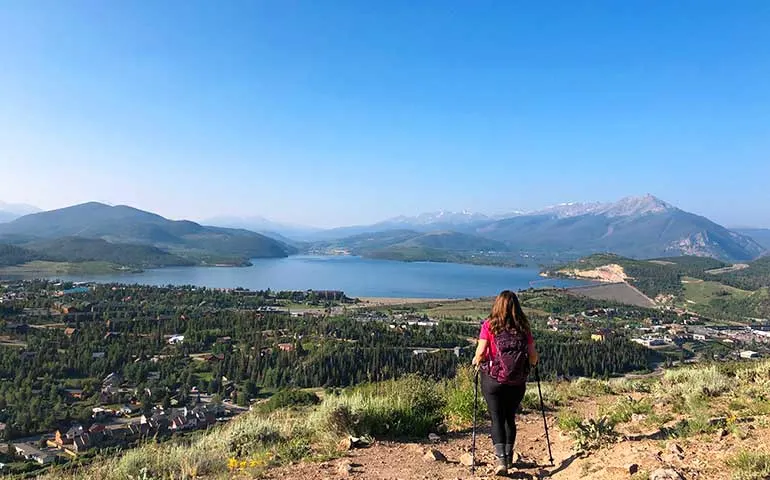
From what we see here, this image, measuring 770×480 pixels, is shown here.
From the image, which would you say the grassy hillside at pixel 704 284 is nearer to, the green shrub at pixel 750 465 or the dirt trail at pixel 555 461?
the dirt trail at pixel 555 461

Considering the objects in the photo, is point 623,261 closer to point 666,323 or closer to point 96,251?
point 666,323

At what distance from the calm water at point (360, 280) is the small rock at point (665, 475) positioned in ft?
257

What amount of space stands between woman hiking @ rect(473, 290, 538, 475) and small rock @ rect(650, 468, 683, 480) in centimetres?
98

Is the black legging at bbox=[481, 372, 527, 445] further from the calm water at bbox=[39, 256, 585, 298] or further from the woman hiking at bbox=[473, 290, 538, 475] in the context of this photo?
the calm water at bbox=[39, 256, 585, 298]

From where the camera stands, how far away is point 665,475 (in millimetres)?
2820

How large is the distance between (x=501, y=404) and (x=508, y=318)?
2.18ft

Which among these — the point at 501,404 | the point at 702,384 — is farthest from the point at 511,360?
the point at 702,384

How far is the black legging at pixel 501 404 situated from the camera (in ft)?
11.6

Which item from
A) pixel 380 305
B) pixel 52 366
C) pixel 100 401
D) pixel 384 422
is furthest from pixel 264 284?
pixel 384 422

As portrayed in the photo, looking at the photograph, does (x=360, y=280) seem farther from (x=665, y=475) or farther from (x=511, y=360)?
(x=665, y=475)

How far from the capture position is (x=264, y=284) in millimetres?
93750

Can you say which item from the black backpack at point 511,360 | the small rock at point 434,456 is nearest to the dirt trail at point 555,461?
the small rock at point 434,456

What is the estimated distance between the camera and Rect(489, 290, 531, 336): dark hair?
362cm

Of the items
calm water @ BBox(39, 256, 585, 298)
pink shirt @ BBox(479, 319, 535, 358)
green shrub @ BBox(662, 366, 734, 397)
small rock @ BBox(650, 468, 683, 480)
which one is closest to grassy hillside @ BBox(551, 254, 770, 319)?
calm water @ BBox(39, 256, 585, 298)
